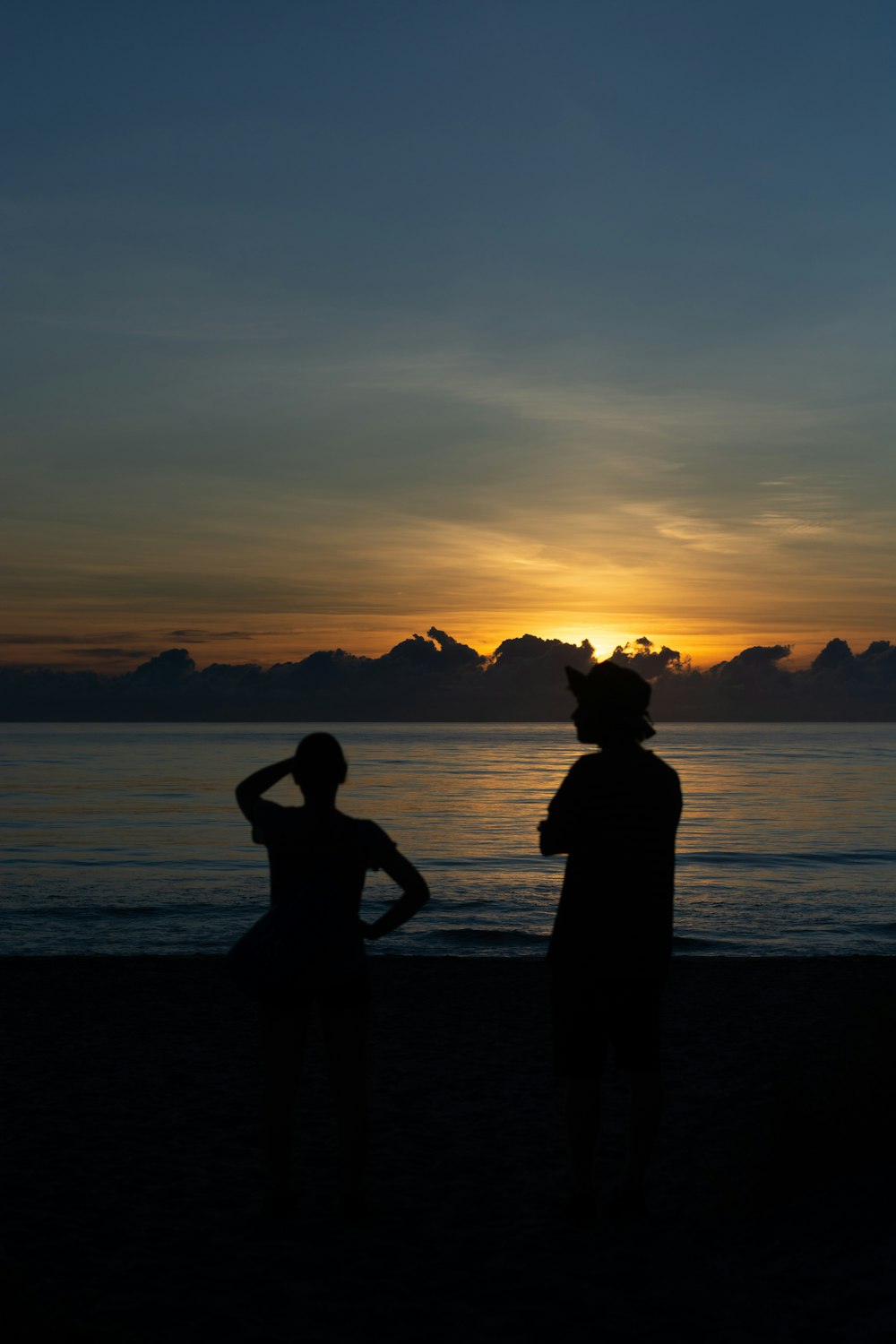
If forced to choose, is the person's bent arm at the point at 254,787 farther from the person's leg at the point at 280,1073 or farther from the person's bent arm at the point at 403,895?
the person's leg at the point at 280,1073

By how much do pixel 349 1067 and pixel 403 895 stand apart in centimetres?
70

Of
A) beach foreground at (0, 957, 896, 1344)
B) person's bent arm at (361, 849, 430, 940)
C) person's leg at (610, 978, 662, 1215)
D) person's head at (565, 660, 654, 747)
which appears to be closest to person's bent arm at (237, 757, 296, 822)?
person's bent arm at (361, 849, 430, 940)

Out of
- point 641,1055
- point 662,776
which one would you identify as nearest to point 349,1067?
point 641,1055

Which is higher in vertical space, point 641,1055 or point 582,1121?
point 641,1055

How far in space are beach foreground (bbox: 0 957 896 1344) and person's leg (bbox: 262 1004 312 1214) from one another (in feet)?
1.12

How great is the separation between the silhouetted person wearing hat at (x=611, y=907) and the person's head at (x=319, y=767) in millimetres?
821

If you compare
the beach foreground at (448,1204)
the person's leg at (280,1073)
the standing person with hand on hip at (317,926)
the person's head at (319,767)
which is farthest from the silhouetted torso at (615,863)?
the beach foreground at (448,1204)

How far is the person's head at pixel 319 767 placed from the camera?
14.5 ft

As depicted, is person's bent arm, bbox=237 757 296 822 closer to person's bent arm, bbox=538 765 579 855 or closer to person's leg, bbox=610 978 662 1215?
person's bent arm, bbox=538 765 579 855

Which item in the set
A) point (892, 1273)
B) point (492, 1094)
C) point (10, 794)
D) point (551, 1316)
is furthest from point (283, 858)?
point (10, 794)

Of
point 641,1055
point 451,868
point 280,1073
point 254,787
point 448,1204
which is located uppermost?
point 254,787

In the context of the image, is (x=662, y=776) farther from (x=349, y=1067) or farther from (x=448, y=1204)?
(x=448, y=1204)

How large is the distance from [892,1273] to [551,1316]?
4.07ft

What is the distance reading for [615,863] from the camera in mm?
4352
